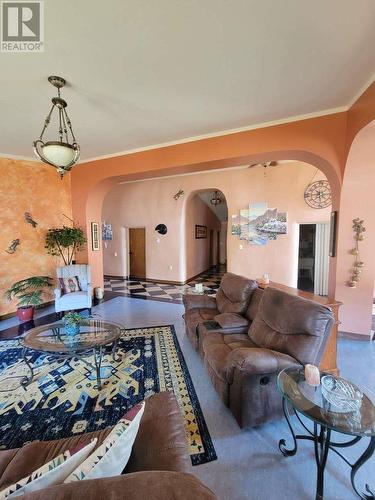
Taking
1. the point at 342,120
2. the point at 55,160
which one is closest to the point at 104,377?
the point at 55,160

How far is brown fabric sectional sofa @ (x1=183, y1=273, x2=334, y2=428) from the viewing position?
1688 mm

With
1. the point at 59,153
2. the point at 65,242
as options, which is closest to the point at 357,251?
the point at 59,153

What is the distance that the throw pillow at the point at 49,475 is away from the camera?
2.32 ft

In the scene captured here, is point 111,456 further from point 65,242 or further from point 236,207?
point 236,207

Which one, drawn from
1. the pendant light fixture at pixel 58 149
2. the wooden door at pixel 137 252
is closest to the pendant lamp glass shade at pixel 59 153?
the pendant light fixture at pixel 58 149

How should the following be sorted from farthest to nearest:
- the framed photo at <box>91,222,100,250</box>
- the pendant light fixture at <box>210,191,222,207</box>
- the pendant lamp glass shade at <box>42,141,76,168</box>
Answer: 1. the pendant light fixture at <box>210,191,222,207</box>
2. the framed photo at <box>91,222,100,250</box>
3. the pendant lamp glass shade at <box>42,141,76,168</box>

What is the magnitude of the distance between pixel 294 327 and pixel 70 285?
3985 millimetres

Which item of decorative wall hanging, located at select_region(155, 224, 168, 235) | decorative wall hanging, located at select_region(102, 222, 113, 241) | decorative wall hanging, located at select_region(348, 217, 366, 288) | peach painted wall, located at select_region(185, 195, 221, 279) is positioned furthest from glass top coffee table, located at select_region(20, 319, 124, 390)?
decorative wall hanging, located at select_region(102, 222, 113, 241)

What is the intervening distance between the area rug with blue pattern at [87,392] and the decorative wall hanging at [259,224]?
382cm

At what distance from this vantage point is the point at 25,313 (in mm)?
4035

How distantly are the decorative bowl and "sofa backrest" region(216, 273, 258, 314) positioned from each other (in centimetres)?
129

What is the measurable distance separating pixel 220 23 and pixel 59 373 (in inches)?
140

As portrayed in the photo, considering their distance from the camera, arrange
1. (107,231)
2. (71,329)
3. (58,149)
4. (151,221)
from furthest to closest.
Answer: (107,231)
(151,221)
(71,329)
(58,149)

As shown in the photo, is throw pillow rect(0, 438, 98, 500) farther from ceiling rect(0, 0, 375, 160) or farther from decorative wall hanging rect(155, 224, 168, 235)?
decorative wall hanging rect(155, 224, 168, 235)
